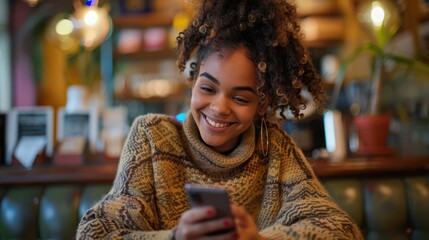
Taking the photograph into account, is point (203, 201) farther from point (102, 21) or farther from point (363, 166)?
point (102, 21)

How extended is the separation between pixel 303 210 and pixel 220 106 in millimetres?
272

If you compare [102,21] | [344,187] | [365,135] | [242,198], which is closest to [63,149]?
[242,198]

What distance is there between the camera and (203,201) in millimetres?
673

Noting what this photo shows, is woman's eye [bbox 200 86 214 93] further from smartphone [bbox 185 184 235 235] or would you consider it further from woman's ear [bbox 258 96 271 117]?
smartphone [bbox 185 184 235 235]

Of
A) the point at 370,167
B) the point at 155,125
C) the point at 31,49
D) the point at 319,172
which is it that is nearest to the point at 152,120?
the point at 155,125

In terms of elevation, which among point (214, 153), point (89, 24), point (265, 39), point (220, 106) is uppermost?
point (89, 24)

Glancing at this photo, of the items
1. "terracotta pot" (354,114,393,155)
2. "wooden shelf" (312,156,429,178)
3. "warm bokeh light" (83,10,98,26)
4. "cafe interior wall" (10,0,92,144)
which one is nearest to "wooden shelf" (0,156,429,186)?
"wooden shelf" (312,156,429,178)

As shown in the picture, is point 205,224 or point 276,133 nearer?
point 205,224

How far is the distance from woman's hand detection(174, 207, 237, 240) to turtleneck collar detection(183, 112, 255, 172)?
0.27 m

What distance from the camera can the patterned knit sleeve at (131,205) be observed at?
842 mm

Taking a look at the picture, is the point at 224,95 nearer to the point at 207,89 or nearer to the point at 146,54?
the point at 207,89

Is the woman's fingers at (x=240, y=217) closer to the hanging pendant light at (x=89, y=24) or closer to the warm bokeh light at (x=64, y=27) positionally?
the hanging pendant light at (x=89, y=24)

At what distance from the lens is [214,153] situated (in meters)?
0.96

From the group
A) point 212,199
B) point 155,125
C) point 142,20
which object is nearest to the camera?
point 212,199
